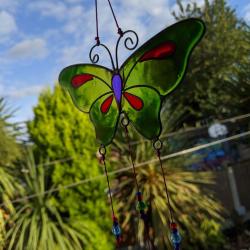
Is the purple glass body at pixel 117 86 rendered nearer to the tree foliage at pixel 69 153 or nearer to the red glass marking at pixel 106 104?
the red glass marking at pixel 106 104

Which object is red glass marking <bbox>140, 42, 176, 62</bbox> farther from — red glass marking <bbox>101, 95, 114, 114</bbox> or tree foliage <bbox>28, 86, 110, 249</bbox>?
tree foliage <bbox>28, 86, 110, 249</bbox>

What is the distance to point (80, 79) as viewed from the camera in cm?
225

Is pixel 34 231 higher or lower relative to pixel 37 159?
lower

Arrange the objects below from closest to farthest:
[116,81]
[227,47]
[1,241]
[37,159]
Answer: [116,81] → [1,241] → [37,159] → [227,47]

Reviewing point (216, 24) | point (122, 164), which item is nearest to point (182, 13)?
A: point (216, 24)

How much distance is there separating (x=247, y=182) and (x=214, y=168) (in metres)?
0.82

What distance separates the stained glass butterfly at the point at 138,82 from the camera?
180cm

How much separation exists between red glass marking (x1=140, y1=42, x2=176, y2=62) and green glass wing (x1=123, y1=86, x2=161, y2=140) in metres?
0.14

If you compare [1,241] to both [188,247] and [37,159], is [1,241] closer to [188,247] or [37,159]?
[37,159]

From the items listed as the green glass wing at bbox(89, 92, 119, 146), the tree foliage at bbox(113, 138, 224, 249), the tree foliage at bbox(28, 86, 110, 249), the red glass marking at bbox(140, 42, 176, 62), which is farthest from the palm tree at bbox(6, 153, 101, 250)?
the red glass marking at bbox(140, 42, 176, 62)

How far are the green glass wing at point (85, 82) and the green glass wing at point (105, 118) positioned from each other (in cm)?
3

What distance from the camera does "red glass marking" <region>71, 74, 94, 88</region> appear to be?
2.22 metres

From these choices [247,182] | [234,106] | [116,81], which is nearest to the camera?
[116,81]

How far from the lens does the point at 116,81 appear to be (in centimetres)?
210
